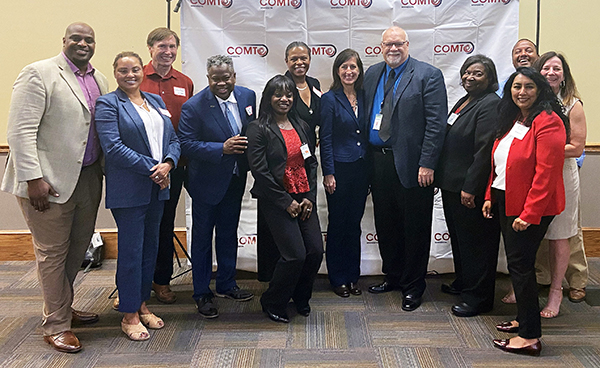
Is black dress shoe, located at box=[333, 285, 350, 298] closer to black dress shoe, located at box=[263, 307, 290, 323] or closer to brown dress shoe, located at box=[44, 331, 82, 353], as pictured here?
black dress shoe, located at box=[263, 307, 290, 323]

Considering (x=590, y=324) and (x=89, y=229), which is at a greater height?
(x=89, y=229)

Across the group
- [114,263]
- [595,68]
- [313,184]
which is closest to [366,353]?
[313,184]

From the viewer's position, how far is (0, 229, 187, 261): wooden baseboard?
4.16 meters

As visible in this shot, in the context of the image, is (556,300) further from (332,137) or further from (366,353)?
(332,137)

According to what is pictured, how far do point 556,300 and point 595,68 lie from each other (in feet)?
7.36

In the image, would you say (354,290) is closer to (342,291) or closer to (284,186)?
(342,291)

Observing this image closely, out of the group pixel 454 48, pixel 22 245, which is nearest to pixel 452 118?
pixel 454 48

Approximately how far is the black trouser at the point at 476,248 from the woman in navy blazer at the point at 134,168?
67.7 inches

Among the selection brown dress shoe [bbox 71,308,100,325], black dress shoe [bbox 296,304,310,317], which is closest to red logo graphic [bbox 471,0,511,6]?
black dress shoe [bbox 296,304,310,317]

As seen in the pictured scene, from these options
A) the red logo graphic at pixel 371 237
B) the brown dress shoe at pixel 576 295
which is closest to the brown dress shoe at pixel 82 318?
the red logo graphic at pixel 371 237

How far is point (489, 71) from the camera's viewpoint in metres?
2.80

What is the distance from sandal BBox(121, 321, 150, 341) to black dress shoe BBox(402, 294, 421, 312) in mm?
1583

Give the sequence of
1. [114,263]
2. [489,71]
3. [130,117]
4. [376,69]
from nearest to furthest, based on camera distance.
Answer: [130,117] → [489,71] → [376,69] → [114,263]

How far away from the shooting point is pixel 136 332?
2.73 metres
